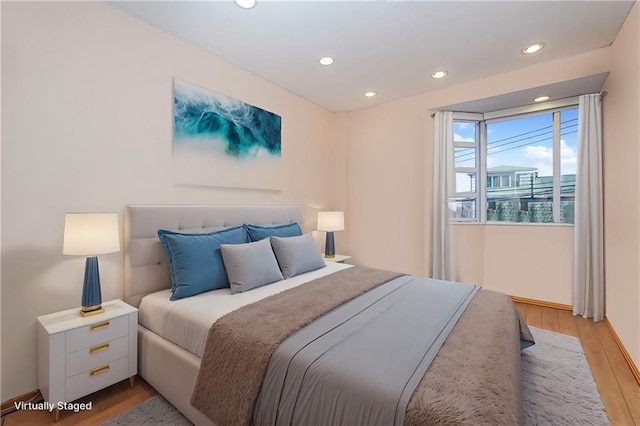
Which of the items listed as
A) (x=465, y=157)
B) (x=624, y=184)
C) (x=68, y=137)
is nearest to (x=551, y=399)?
(x=624, y=184)

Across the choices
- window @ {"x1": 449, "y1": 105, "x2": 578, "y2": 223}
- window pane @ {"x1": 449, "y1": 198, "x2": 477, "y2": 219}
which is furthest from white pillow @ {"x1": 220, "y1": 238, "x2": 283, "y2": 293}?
window pane @ {"x1": 449, "y1": 198, "x2": 477, "y2": 219}

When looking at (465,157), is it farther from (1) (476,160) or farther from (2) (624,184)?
(2) (624,184)

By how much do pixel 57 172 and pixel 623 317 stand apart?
4.28 meters

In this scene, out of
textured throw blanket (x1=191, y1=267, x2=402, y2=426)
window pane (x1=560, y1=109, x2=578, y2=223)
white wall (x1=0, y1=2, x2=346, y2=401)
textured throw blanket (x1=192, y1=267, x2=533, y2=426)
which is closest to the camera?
textured throw blanket (x1=192, y1=267, x2=533, y2=426)

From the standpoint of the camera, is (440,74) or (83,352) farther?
(440,74)

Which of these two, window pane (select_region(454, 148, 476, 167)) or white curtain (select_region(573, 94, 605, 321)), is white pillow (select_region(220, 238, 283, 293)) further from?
white curtain (select_region(573, 94, 605, 321))

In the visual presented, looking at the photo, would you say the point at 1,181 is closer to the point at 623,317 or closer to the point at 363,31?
the point at 363,31

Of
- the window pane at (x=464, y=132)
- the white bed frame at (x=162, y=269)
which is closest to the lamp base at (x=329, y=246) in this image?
the white bed frame at (x=162, y=269)

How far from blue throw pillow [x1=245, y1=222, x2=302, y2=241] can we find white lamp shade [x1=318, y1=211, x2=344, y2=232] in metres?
0.68

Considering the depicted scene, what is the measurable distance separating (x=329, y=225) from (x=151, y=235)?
2.10 m

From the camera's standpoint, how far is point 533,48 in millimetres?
2660

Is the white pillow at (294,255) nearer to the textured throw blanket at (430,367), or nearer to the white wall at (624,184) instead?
the textured throw blanket at (430,367)

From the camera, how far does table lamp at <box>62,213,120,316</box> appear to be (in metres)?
1.69

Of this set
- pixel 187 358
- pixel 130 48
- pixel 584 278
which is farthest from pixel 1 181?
Result: pixel 584 278
